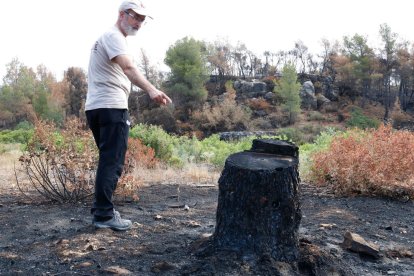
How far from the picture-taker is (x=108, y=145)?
321 centimetres

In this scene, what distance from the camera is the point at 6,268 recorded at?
264cm

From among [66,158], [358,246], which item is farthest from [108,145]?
[358,246]

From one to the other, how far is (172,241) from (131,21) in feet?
5.25

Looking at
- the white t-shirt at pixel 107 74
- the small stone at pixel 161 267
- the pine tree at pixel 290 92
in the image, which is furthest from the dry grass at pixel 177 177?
the pine tree at pixel 290 92

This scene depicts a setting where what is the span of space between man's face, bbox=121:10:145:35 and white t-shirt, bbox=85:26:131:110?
6 centimetres

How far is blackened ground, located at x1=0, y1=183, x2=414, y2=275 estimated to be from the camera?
257 centimetres

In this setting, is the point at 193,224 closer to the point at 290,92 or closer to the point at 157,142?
the point at 157,142

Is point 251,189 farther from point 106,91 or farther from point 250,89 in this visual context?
point 250,89

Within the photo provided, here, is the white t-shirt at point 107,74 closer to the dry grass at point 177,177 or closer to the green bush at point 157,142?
the dry grass at point 177,177

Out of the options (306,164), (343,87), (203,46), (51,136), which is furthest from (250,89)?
(51,136)

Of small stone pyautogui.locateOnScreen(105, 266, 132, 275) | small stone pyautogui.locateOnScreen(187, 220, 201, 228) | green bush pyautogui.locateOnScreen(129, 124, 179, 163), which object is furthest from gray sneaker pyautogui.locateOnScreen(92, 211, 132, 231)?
green bush pyautogui.locateOnScreen(129, 124, 179, 163)

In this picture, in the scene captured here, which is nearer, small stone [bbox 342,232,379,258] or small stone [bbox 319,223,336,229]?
small stone [bbox 342,232,379,258]

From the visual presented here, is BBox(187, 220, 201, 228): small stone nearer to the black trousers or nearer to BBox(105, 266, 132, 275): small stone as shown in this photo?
the black trousers

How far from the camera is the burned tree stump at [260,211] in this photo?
265 centimetres
